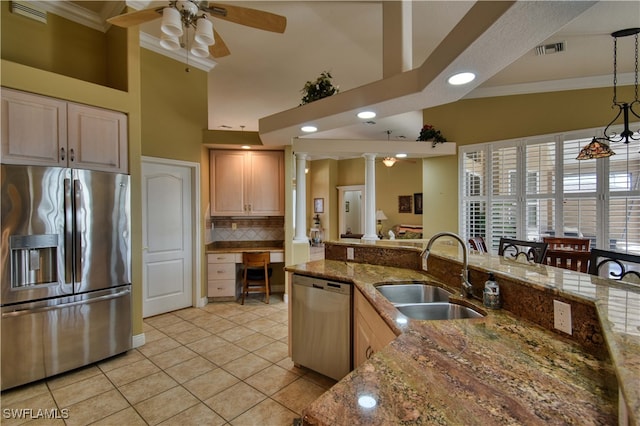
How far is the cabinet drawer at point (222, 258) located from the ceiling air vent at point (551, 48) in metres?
4.69

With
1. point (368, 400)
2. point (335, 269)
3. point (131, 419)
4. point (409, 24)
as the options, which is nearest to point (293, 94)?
point (409, 24)

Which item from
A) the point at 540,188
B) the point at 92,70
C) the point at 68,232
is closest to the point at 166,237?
the point at 68,232

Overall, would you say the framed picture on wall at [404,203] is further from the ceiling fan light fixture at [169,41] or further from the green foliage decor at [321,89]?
the ceiling fan light fixture at [169,41]

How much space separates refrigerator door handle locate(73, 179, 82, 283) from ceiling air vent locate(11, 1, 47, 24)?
1762 millimetres

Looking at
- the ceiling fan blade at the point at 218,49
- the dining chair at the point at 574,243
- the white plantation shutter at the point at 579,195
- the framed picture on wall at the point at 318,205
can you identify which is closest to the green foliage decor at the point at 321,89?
the ceiling fan blade at the point at 218,49

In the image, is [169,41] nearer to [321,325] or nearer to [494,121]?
[321,325]

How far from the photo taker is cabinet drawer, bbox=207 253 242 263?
447cm

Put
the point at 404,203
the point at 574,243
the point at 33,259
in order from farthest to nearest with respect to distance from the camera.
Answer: the point at 404,203 → the point at 574,243 → the point at 33,259

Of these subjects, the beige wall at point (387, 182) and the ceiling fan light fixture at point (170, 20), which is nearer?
the ceiling fan light fixture at point (170, 20)

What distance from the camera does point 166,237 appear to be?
4082 mm

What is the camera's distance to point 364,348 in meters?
2.00

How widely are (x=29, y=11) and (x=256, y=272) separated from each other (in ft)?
12.7

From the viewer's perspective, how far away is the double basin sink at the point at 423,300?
185 centimetres

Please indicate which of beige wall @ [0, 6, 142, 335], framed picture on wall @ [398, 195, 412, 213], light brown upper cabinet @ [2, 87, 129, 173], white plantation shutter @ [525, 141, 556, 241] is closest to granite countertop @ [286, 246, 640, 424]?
beige wall @ [0, 6, 142, 335]
